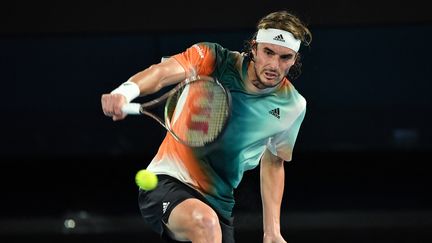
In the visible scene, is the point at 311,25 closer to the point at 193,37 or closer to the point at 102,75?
the point at 193,37

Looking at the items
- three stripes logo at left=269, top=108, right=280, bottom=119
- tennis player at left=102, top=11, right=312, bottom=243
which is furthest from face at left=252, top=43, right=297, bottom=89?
three stripes logo at left=269, top=108, right=280, bottom=119

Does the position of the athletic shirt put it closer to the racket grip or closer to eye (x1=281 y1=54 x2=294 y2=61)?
eye (x1=281 y1=54 x2=294 y2=61)

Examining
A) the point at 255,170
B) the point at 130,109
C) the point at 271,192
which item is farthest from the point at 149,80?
the point at 255,170

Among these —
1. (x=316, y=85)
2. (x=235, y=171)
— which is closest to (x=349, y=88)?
(x=316, y=85)

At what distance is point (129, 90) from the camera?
3445 millimetres

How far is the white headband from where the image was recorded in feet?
13.4

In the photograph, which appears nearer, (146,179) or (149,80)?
(149,80)

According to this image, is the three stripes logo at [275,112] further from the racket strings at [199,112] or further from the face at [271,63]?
the racket strings at [199,112]

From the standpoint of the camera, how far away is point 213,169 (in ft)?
13.5

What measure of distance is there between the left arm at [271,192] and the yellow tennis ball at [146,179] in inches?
25.7

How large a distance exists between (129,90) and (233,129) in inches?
31.8

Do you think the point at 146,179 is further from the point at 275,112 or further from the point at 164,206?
the point at 275,112

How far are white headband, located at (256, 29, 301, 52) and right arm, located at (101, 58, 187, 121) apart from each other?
1.48 feet

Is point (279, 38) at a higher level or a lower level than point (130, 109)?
higher
